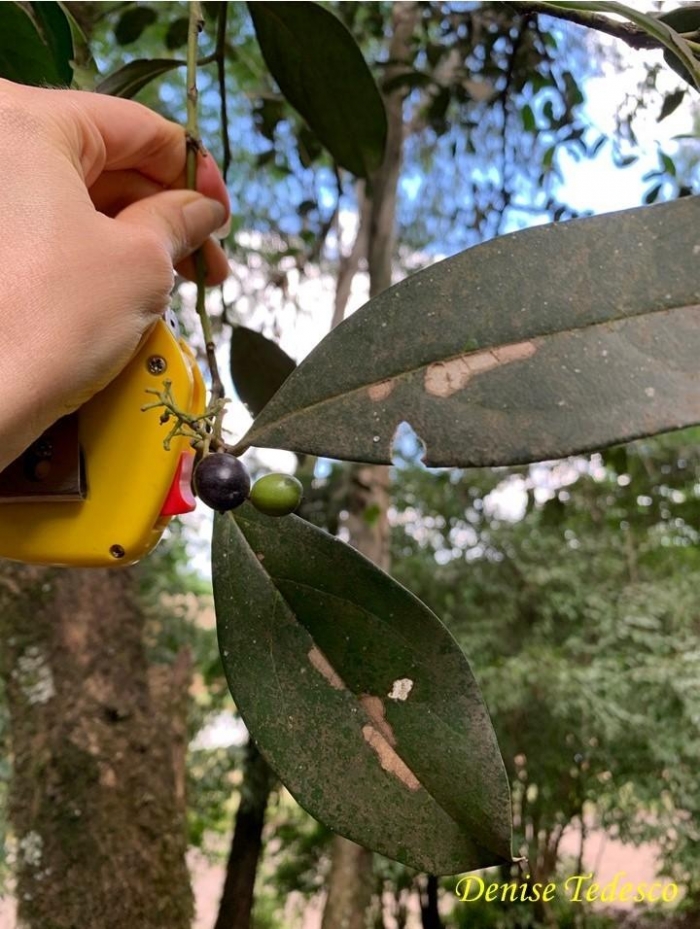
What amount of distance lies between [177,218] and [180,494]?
0.17 metres

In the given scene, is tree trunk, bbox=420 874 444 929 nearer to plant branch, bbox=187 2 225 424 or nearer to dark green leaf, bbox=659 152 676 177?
dark green leaf, bbox=659 152 676 177

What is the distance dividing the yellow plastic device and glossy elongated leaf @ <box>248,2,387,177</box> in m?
0.33

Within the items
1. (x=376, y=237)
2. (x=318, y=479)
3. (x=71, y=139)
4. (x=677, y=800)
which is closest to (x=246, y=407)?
(x=71, y=139)

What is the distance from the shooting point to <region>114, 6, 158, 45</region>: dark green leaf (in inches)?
39.9

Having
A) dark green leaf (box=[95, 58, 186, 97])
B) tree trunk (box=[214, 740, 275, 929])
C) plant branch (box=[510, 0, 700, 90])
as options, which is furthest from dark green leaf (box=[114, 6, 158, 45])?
tree trunk (box=[214, 740, 275, 929])

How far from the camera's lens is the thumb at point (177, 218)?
400 millimetres

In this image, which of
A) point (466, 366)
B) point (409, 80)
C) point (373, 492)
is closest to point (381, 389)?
point (466, 366)

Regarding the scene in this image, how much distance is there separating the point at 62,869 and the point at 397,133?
1544mm

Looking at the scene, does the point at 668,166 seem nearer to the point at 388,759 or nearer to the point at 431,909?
the point at 388,759

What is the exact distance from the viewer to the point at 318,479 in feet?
6.16

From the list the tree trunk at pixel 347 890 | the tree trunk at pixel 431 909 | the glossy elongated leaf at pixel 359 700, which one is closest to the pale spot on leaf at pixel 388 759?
the glossy elongated leaf at pixel 359 700

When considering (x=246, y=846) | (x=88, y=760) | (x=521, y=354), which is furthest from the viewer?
(x=246, y=846)

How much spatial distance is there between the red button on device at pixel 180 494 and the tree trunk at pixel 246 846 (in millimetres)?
1645

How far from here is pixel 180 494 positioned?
0.36 meters
